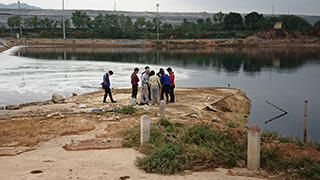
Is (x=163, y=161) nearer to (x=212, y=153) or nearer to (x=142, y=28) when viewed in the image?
(x=212, y=153)

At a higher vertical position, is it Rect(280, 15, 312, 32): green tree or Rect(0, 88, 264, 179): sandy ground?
Rect(280, 15, 312, 32): green tree

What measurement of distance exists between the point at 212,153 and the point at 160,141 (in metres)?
1.65

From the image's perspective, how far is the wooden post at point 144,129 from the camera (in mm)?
9810

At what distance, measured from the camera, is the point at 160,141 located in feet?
32.2

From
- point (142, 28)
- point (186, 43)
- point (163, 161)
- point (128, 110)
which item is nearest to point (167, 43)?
point (186, 43)

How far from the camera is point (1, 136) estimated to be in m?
11.4

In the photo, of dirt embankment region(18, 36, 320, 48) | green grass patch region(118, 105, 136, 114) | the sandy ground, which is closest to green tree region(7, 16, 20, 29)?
dirt embankment region(18, 36, 320, 48)

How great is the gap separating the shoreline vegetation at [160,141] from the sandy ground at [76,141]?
0.10 feet

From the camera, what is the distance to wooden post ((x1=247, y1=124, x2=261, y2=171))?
7.99 m

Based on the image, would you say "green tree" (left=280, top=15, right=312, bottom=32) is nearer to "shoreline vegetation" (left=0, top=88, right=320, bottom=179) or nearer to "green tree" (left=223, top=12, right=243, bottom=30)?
"green tree" (left=223, top=12, right=243, bottom=30)

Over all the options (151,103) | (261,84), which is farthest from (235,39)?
(151,103)

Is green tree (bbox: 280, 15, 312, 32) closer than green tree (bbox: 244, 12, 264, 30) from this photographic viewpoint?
Yes

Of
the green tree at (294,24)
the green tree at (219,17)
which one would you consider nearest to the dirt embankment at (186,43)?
the green tree at (294,24)

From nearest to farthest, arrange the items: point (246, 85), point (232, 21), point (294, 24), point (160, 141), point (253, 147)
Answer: point (253, 147), point (160, 141), point (246, 85), point (294, 24), point (232, 21)
